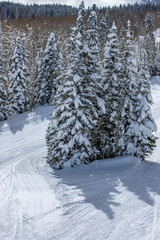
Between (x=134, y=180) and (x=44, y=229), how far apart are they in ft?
21.5

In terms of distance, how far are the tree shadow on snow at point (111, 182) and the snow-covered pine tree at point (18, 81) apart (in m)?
19.2

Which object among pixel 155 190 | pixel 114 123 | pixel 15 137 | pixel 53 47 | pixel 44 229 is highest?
pixel 53 47

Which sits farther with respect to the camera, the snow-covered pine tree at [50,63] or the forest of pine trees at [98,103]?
the snow-covered pine tree at [50,63]

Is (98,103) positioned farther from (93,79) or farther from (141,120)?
(141,120)

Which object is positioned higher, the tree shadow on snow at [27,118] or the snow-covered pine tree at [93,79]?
the snow-covered pine tree at [93,79]

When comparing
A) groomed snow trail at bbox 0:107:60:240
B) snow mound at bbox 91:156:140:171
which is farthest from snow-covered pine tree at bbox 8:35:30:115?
snow mound at bbox 91:156:140:171

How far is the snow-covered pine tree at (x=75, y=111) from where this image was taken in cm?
1413

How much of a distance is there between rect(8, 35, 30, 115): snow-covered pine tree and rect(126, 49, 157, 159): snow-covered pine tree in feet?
63.1

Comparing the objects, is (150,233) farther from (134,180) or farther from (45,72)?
(45,72)

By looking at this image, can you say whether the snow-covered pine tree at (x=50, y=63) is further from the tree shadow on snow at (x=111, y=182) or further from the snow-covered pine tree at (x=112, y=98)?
the tree shadow on snow at (x=111, y=182)

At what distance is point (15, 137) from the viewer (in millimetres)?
24219

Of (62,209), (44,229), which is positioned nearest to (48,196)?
(62,209)

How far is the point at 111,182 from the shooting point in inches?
476

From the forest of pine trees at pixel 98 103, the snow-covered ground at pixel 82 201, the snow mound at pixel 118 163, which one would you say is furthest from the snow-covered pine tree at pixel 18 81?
the snow mound at pixel 118 163
